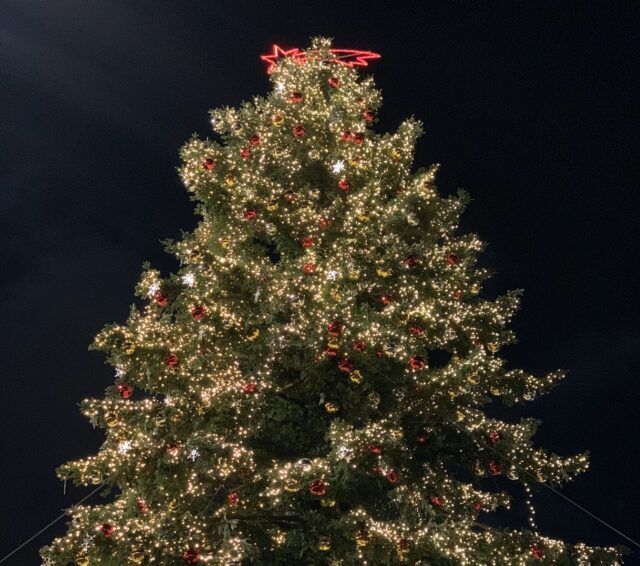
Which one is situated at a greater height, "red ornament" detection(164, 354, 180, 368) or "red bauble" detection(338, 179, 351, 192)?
"red bauble" detection(338, 179, 351, 192)

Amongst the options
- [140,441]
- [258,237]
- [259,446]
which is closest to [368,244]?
[258,237]

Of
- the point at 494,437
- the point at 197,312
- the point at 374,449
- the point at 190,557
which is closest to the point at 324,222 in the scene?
the point at 197,312

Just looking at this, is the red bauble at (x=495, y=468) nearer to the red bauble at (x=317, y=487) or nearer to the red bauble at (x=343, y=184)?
the red bauble at (x=317, y=487)

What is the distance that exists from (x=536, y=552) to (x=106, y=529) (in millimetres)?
4240

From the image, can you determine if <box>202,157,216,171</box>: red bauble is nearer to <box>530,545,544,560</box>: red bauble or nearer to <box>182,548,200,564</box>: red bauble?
<box>182,548,200,564</box>: red bauble

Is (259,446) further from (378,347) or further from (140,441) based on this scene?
(378,347)

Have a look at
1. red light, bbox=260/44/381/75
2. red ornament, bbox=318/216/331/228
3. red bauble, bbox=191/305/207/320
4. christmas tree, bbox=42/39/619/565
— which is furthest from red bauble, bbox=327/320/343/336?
red light, bbox=260/44/381/75

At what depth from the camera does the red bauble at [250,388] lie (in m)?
5.65

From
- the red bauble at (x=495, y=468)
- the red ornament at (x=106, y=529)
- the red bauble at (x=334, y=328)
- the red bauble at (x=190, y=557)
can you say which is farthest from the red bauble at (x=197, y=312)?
the red bauble at (x=495, y=468)

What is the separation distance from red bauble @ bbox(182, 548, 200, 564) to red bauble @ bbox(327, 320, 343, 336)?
2477mm

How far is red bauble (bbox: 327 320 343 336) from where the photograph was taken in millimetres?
5254

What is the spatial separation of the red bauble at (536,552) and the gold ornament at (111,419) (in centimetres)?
454

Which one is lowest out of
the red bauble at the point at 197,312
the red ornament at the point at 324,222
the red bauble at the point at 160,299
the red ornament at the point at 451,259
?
the red bauble at the point at 197,312

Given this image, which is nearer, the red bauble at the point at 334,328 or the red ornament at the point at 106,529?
the red ornament at the point at 106,529
